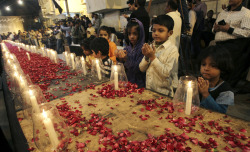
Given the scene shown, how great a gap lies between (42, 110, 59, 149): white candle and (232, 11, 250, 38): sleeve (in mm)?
3462

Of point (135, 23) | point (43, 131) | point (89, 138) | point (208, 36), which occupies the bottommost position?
point (89, 138)

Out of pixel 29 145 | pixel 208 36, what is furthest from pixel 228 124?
pixel 208 36

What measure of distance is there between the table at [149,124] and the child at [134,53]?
3.24 feet

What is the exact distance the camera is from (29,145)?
0.93 metres

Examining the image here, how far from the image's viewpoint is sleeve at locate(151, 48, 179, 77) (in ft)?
5.81

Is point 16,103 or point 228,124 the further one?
point 16,103

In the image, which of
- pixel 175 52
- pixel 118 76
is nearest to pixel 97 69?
pixel 118 76

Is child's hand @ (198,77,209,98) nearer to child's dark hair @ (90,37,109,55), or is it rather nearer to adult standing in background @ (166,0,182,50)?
child's dark hair @ (90,37,109,55)

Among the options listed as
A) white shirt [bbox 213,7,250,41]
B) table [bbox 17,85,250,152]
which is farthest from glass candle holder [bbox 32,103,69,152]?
white shirt [bbox 213,7,250,41]

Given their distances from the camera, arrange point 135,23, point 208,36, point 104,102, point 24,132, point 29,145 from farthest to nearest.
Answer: point 208,36 < point 135,23 < point 104,102 < point 24,132 < point 29,145

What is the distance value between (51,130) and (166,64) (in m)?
1.56

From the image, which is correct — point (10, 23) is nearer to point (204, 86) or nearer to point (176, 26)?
point (176, 26)

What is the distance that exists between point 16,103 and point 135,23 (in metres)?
1.85

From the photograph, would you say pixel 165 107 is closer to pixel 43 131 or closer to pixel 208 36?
pixel 43 131
